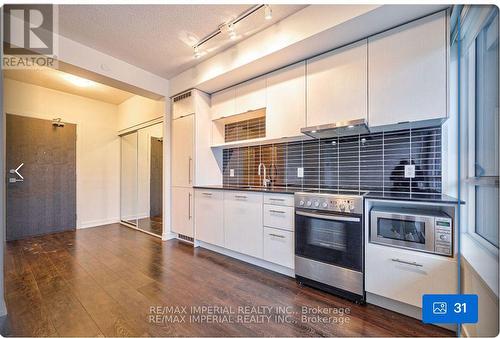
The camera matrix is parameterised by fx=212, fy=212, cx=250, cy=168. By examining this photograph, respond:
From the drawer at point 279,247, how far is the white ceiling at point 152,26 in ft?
7.47

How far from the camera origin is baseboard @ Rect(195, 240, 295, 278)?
233 cm

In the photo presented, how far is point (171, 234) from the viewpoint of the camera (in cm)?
370

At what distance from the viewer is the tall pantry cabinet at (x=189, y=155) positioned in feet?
10.9

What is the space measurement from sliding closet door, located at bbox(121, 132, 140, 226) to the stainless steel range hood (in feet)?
13.3

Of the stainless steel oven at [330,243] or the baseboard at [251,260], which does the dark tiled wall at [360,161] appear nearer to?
the stainless steel oven at [330,243]

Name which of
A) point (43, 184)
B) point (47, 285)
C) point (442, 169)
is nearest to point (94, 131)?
point (43, 184)

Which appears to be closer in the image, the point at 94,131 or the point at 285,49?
the point at 285,49

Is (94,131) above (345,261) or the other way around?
above

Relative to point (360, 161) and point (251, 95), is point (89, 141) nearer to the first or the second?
point (251, 95)

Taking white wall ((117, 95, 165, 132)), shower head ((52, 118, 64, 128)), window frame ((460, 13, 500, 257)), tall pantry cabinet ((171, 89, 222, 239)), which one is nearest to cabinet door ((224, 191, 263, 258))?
tall pantry cabinet ((171, 89, 222, 239))

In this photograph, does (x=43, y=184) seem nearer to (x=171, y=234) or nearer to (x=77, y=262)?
(x=77, y=262)

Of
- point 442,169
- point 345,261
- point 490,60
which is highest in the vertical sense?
point 490,60

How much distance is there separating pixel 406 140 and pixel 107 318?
3.03 m

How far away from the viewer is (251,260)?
264cm
